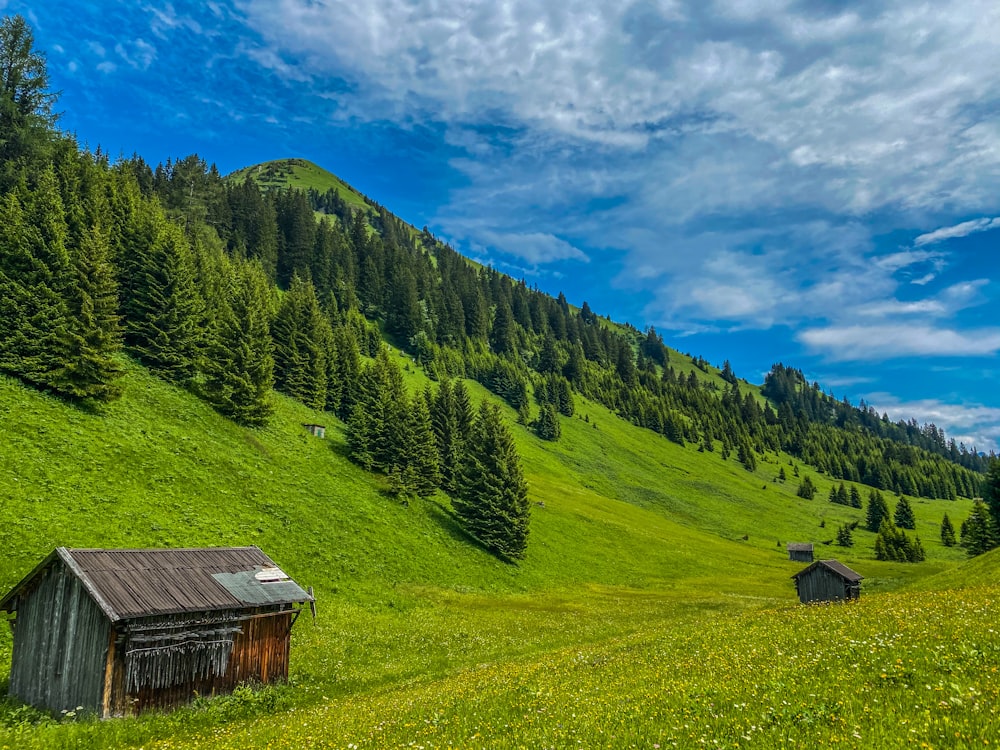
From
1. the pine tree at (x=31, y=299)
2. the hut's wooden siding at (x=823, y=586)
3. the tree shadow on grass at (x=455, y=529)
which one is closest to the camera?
the pine tree at (x=31, y=299)

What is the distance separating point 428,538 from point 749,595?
36679 mm

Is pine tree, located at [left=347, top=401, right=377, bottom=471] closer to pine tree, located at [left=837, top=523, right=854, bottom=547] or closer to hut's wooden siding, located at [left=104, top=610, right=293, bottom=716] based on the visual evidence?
hut's wooden siding, located at [left=104, top=610, right=293, bottom=716]

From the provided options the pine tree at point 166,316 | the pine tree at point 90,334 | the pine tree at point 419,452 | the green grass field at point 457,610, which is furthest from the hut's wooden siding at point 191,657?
the pine tree at point 166,316

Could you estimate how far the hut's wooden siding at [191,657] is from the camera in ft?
64.6

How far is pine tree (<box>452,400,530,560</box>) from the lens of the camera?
62.2m

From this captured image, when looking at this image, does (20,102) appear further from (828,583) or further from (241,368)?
(828,583)

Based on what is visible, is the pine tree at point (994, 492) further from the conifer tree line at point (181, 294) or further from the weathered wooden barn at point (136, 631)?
the weathered wooden barn at point (136, 631)

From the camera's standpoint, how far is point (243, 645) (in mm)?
23156

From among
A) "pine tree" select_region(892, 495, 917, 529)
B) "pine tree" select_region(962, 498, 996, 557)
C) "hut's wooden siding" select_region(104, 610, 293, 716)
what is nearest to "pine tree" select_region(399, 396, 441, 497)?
"hut's wooden siding" select_region(104, 610, 293, 716)

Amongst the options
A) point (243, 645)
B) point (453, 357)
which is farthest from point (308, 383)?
point (453, 357)

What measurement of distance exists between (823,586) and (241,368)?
62478 mm

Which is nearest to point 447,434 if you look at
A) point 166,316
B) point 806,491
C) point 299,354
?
point 299,354

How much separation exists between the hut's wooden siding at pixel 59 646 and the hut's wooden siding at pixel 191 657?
85cm

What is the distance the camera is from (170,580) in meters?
22.7
